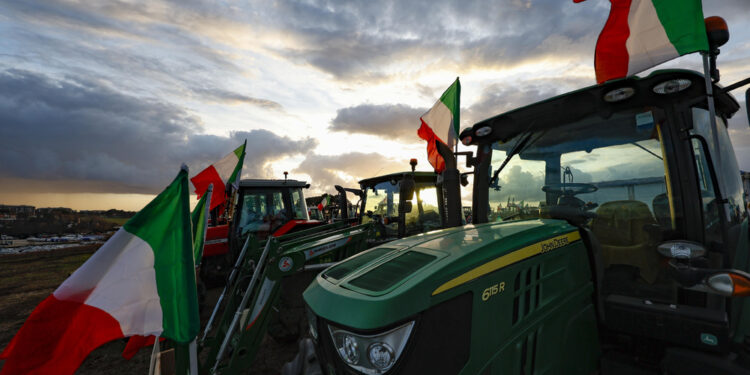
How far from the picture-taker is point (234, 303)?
12.8 feet

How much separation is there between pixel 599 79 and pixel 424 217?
18.8ft

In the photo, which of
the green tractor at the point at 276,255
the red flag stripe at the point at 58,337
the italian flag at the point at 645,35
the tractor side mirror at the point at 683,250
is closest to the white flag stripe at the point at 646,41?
the italian flag at the point at 645,35

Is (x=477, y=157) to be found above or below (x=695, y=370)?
above

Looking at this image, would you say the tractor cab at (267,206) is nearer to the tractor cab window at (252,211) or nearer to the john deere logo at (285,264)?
the tractor cab window at (252,211)


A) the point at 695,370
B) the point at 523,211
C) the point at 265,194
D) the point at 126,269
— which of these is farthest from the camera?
the point at 265,194

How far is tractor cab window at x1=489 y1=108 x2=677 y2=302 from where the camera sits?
1.94m

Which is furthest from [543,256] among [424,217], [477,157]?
[424,217]

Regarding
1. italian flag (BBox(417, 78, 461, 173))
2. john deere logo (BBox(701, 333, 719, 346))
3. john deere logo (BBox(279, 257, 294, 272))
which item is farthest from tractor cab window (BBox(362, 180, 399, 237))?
john deere logo (BBox(701, 333, 719, 346))

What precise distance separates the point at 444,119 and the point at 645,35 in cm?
225

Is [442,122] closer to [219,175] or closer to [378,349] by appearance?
[219,175]

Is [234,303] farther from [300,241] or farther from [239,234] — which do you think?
[239,234]

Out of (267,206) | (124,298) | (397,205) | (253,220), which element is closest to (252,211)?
(253,220)

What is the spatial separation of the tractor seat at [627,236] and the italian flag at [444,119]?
2.05 m

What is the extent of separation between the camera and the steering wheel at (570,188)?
7.30 feet
